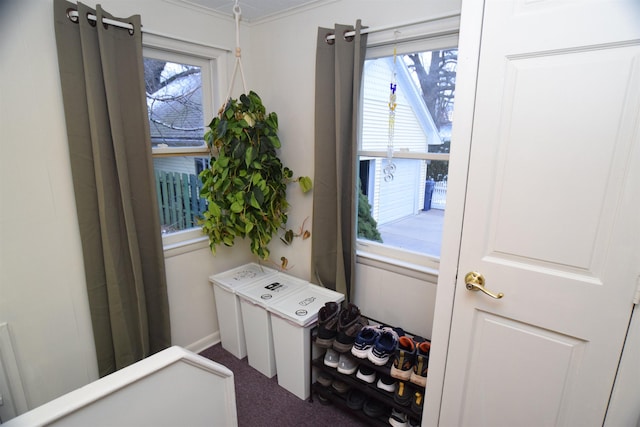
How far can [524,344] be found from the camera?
114 cm

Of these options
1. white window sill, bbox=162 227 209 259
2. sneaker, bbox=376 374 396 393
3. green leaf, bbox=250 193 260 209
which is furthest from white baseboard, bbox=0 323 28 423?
sneaker, bbox=376 374 396 393

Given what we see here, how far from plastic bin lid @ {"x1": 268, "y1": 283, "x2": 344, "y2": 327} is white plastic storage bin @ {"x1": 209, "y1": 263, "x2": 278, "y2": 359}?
0.36 m

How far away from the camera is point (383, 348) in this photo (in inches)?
63.5

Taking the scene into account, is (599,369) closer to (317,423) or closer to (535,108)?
(535,108)

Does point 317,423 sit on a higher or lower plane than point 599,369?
lower

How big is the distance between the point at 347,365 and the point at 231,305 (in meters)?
0.89

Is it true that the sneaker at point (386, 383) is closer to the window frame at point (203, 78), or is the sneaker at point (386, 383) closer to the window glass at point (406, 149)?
the window glass at point (406, 149)

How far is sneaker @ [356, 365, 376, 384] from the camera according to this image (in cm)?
167

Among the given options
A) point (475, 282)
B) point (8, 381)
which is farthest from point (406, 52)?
point (8, 381)

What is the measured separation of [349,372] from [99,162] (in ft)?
5.55

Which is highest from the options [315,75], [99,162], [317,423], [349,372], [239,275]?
[315,75]

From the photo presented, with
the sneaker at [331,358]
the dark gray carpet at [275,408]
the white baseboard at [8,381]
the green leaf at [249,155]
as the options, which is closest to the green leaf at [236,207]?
the green leaf at [249,155]

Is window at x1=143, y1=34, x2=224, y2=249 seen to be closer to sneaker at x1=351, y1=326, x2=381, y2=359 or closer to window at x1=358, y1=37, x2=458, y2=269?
window at x1=358, y1=37, x2=458, y2=269

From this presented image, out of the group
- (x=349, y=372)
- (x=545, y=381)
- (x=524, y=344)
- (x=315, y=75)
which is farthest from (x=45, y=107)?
(x=545, y=381)
